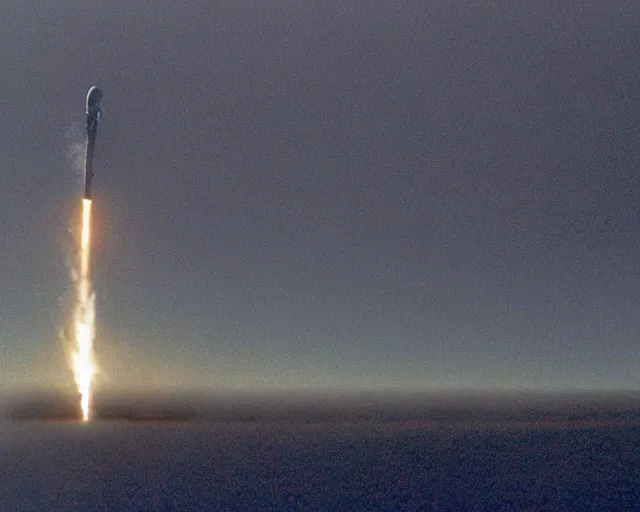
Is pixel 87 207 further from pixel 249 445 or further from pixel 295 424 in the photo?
pixel 295 424

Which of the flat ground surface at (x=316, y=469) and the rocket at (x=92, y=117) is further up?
the rocket at (x=92, y=117)

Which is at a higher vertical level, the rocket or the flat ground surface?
the rocket

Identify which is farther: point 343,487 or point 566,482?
point 566,482

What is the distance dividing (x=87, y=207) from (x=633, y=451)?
67.6 meters

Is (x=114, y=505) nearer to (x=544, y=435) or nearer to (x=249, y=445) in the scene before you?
(x=249, y=445)

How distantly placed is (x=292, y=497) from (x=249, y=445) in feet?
186

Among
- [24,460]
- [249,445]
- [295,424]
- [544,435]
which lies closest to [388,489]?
[24,460]

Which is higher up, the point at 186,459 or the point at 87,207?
the point at 87,207

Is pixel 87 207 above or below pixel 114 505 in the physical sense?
above

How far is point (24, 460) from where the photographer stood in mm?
104125

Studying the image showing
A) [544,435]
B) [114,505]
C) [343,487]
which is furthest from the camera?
[544,435]

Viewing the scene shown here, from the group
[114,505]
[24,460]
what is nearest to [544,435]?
[24,460]

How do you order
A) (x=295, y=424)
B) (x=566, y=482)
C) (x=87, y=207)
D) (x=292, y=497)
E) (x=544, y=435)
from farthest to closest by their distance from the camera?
1. (x=295, y=424)
2. (x=544, y=435)
3. (x=87, y=207)
4. (x=566, y=482)
5. (x=292, y=497)

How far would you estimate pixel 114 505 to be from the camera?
67.4 meters
